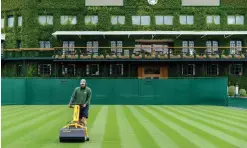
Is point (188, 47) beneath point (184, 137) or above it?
above

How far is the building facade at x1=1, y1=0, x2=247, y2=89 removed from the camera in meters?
60.4

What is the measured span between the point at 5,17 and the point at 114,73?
1762 cm

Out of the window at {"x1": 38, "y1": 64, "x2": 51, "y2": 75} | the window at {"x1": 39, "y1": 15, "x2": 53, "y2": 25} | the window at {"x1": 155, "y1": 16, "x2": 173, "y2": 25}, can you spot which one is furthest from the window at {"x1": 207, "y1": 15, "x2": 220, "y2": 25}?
the window at {"x1": 38, "y1": 64, "x2": 51, "y2": 75}

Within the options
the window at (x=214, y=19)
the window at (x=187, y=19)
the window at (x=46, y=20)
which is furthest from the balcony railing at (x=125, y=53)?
the window at (x=46, y=20)

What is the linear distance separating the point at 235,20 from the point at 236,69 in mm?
6711

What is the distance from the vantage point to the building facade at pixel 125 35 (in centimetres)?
6044

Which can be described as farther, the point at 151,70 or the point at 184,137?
the point at 151,70

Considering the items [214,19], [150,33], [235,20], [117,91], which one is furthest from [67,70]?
[235,20]

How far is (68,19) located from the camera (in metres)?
62.4

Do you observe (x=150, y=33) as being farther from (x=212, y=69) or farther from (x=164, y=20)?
(x=212, y=69)

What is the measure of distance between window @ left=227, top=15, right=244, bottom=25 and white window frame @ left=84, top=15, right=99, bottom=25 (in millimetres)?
17172

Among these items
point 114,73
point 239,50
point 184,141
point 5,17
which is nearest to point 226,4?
point 239,50

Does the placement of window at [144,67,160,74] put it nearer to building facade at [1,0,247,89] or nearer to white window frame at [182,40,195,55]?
building facade at [1,0,247,89]

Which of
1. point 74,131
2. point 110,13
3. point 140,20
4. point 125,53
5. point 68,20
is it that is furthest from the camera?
point 140,20
